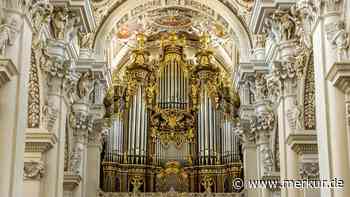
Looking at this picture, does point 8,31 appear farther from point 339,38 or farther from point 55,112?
point 339,38

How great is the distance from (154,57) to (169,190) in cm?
519

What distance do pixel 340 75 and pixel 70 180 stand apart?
10.3 meters

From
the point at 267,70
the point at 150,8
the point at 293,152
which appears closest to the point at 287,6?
Answer: the point at 293,152

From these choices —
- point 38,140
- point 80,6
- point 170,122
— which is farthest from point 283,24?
point 170,122

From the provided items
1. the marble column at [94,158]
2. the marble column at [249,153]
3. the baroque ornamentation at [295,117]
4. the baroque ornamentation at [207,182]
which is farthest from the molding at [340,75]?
the baroque ornamentation at [207,182]

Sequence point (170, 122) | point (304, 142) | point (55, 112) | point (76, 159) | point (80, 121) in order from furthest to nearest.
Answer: point (170, 122), point (80, 121), point (76, 159), point (55, 112), point (304, 142)

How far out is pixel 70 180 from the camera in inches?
787

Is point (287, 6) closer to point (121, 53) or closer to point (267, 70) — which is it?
point (267, 70)

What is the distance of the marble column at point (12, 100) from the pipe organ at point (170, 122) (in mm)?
12131

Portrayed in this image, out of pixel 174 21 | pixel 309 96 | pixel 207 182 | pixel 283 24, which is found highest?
pixel 174 21

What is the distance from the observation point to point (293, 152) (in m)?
16.0

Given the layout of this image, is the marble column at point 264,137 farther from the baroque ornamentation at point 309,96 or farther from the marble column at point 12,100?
the marble column at point 12,100

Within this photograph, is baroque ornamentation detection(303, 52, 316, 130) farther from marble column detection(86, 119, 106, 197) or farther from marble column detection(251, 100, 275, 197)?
marble column detection(86, 119, 106, 197)

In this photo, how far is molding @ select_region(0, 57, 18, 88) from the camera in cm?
1123
